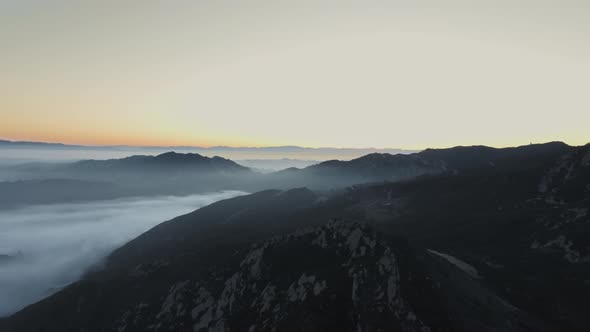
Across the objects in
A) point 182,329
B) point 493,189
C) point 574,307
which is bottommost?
point 182,329

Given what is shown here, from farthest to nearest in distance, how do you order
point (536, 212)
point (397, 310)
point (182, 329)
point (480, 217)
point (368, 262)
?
point (480, 217) < point (536, 212) < point (182, 329) < point (368, 262) < point (397, 310)

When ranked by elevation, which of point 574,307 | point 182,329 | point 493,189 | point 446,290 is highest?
point 493,189

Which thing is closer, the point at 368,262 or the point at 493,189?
the point at 368,262

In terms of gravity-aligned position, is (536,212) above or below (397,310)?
above

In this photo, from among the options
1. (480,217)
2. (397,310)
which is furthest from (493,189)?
(397,310)

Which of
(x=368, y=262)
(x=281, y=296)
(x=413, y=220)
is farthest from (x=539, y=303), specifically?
(x=413, y=220)

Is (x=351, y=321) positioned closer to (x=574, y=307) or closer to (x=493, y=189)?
(x=574, y=307)

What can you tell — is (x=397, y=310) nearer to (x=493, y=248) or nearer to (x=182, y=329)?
(x=182, y=329)

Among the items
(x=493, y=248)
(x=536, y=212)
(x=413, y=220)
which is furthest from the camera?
(x=413, y=220)

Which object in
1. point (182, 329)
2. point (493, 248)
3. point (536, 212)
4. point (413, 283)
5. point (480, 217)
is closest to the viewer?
point (413, 283)
